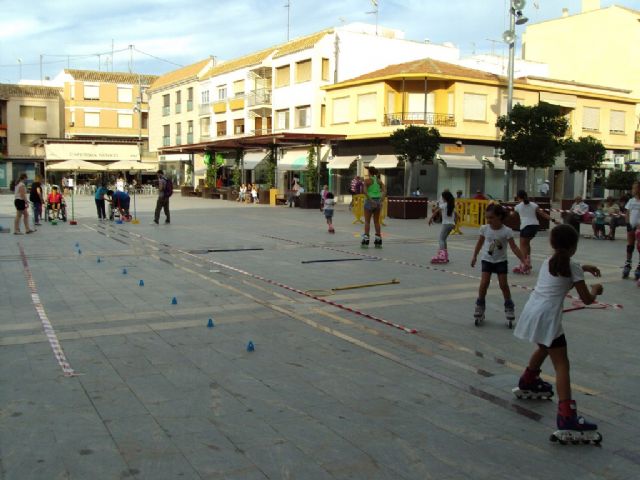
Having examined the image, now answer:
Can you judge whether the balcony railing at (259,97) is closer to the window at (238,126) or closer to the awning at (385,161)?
the window at (238,126)

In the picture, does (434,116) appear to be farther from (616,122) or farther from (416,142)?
(616,122)

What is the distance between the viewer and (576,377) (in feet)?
17.4

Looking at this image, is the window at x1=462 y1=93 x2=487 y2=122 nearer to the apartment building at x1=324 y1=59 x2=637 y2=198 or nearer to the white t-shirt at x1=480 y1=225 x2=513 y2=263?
the apartment building at x1=324 y1=59 x2=637 y2=198

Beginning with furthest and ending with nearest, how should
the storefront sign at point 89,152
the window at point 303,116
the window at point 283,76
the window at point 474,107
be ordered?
the storefront sign at point 89,152
the window at point 283,76
the window at point 303,116
the window at point 474,107

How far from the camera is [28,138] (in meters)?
64.1

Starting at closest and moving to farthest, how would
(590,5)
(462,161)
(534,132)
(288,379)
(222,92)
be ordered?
(288,379)
(534,132)
(462,161)
(590,5)
(222,92)

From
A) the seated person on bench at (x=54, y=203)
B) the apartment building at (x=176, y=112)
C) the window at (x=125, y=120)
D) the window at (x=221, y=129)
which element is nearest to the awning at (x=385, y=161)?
the seated person on bench at (x=54, y=203)

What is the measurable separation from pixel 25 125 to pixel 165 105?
44.7ft

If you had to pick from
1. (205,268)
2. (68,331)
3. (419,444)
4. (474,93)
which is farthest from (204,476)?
(474,93)

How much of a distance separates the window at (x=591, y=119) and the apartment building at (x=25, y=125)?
46.8 meters

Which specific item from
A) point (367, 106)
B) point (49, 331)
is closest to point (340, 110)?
point (367, 106)

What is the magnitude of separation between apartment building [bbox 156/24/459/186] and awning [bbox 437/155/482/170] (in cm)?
916

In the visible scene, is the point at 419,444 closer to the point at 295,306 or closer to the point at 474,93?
the point at 295,306

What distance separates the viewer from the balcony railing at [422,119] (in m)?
36.1
